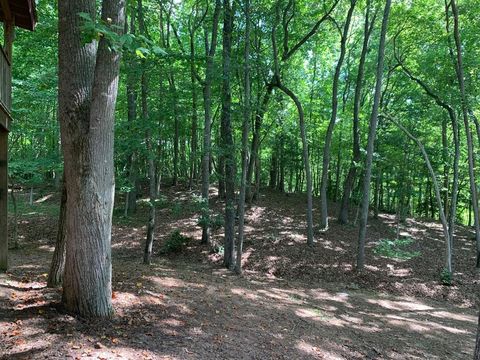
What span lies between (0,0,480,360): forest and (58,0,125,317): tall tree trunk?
23 millimetres

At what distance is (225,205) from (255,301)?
5.95m

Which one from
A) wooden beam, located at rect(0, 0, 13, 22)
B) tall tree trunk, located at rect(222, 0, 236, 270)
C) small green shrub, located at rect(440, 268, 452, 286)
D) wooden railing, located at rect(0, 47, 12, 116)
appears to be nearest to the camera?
wooden railing, located at rect(0, 47, 12, 116)

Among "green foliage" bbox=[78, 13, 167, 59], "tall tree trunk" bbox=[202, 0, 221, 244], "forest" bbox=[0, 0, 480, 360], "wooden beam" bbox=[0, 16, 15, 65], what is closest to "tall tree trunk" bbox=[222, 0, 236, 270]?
"forest" bbox=[0, 0, 480, 360]

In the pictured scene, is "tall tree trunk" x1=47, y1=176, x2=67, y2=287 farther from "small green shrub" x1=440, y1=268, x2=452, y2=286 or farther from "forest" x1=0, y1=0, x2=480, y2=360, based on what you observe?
"small green shrub" x1=440, y1=268, x2=452, y2=286

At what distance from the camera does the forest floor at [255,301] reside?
4.04 meters

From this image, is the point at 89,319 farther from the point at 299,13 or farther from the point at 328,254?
the point at 299,13

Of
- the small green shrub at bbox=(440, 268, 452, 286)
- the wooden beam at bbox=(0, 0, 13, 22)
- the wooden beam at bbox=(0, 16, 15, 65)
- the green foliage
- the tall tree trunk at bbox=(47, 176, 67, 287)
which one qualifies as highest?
the wooden beam at bbox=(0, 0, 13, 22)

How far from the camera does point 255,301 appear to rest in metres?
7.29

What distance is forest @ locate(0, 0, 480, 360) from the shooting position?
13.7ft

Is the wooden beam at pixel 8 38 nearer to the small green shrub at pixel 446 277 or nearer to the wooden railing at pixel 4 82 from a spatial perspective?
the wooden railing at pixel 4 82

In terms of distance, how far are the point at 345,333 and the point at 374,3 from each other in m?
14.1

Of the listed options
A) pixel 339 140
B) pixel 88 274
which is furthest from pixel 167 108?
pixel 339 140

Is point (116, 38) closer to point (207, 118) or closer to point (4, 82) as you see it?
point (4, 82)

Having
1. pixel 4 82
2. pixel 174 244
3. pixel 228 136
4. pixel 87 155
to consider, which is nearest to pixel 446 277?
pixel 228 136
